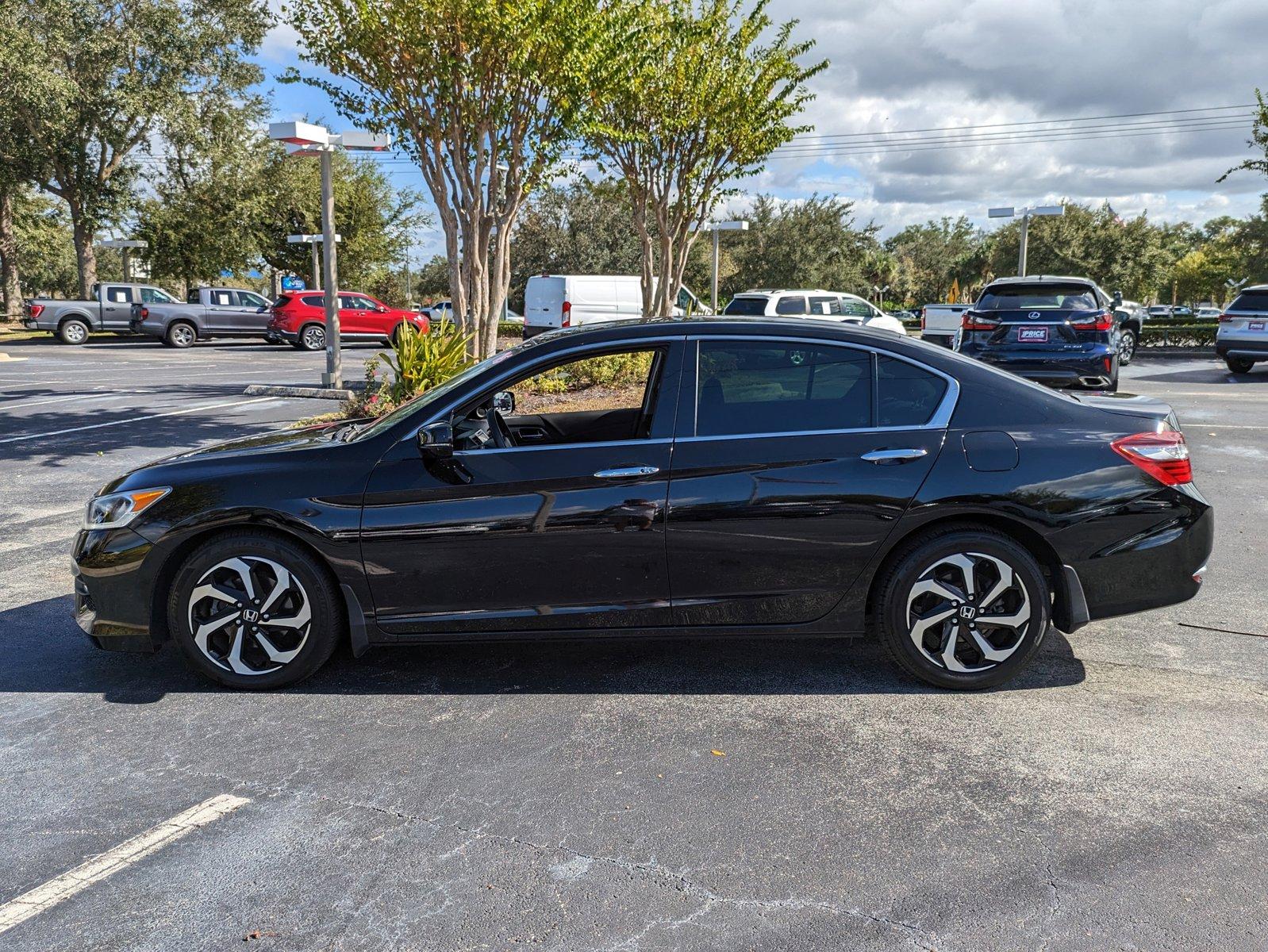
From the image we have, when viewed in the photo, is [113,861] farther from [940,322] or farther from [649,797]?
[940,322]

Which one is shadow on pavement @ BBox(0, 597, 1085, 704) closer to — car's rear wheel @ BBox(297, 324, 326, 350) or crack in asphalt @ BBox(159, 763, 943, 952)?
crack in asphalt @ BBox(159, 763, 943, 952)

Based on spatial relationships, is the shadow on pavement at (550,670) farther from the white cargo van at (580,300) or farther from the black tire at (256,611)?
the white cargo van at (580,300)

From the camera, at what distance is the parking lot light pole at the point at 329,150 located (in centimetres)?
1349

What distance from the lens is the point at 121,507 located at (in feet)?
14.2

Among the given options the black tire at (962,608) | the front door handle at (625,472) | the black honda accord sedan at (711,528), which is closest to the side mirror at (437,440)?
the black honda accord sedan at (711,528)

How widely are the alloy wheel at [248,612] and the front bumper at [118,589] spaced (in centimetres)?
21

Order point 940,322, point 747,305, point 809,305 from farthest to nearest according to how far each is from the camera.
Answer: point 940,322 < point 809,305 < point 747,305

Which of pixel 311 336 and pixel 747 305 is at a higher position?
pixel 747 305

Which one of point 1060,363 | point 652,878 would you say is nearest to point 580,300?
point 1060,363

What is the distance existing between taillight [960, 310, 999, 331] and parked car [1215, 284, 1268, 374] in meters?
8.62

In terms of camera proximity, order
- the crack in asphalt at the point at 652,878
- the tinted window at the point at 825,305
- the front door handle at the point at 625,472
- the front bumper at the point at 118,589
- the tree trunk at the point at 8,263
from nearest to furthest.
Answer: the crack in asphalt at the point at 652,878 → the front door handle at the point at 625,472 → the front bumper at the point at 118,589 → the tinted window at the point at 825,305 → the tree trunk at the point at 8,263

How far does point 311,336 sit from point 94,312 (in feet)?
23.5

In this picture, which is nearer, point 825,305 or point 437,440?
point 437,440

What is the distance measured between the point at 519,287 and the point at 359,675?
5519 cm
